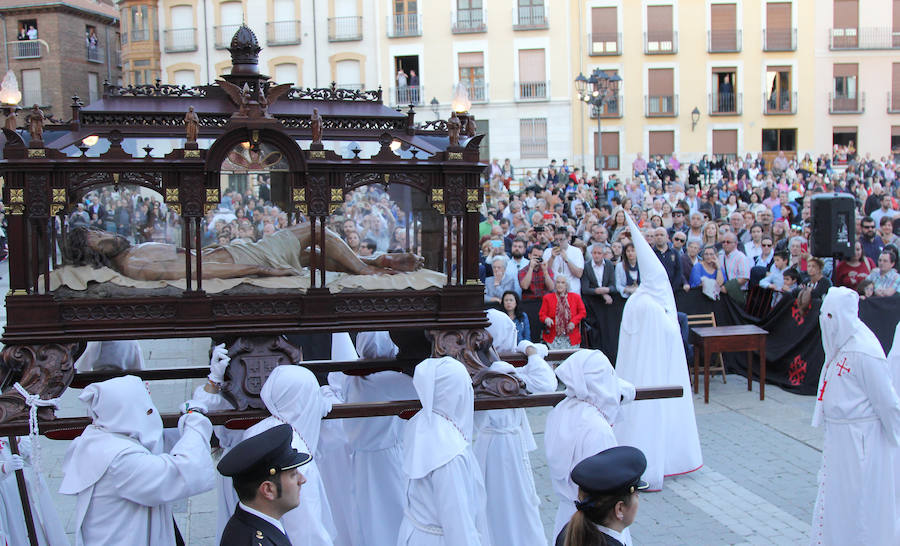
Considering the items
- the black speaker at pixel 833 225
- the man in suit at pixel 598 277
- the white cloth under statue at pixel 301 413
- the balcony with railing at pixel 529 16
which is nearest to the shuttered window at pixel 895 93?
the balcony with railing at pixel 529 16

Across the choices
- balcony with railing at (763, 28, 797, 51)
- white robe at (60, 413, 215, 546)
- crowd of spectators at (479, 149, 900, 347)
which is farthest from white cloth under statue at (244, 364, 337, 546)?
balcony with railing at (763, 28, 797, 51)

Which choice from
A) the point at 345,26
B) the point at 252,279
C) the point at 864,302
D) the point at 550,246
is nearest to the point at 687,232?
the point at 550,246

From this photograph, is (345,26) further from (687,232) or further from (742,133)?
(687,232)

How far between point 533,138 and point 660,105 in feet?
18.8

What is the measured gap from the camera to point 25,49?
4494 cm

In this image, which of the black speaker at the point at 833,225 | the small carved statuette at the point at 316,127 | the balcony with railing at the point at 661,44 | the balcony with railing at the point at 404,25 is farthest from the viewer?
the balcony with railing at the point at 661,44

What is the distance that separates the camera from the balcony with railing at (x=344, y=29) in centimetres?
3712

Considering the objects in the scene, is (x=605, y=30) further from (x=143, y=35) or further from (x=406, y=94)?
(x=143, y=35)

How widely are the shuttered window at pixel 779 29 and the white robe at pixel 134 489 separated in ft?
124

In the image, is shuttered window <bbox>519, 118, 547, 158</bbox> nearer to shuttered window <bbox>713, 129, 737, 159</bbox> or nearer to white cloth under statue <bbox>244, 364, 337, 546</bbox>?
shuttered window <bbox>713, 129, 737, 159</bbox>

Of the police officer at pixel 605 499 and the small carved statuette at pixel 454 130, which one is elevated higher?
the small carved statuette at pixel 454 130

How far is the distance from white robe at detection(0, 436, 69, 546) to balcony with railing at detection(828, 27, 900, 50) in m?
39.2

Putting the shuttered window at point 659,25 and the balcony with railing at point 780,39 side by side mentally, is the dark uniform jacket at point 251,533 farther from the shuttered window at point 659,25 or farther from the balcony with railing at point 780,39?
the balcony with railing at point 780,39

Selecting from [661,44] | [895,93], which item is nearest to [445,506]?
[661,44]
